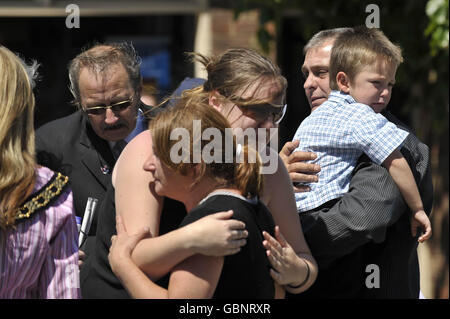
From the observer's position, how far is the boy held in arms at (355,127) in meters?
2.78

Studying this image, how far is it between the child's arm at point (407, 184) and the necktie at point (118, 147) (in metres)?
1.29

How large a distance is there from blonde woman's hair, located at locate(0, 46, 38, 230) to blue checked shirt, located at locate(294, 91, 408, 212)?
1.08 metres

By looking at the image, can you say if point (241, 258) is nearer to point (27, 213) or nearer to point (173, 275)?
point (173, 275)

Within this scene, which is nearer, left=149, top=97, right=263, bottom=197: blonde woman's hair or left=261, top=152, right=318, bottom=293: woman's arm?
left=149, top=97, right=263, bottom=197: blonde woman's hair

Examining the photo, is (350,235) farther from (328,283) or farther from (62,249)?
(62,249)

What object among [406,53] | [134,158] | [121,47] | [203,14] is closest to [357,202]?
[134,158]

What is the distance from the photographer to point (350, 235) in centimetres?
270

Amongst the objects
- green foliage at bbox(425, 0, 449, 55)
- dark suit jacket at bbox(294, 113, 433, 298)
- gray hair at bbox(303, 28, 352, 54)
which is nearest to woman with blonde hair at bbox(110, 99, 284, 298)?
dark suit jacket at bbox(294, 113, 433, 298)

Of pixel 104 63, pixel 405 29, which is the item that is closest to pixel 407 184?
pixel 104 63

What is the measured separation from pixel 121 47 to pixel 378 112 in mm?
1263

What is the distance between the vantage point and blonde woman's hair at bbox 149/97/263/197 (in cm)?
220

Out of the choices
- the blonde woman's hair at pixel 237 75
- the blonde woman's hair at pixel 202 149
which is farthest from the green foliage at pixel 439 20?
the blonde woman's hair at pixel 202 149

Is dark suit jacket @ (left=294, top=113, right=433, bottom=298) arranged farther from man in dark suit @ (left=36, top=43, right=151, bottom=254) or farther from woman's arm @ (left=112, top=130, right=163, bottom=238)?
man in dark suit @ (left=36, top=43, right=151, bottom=254)
